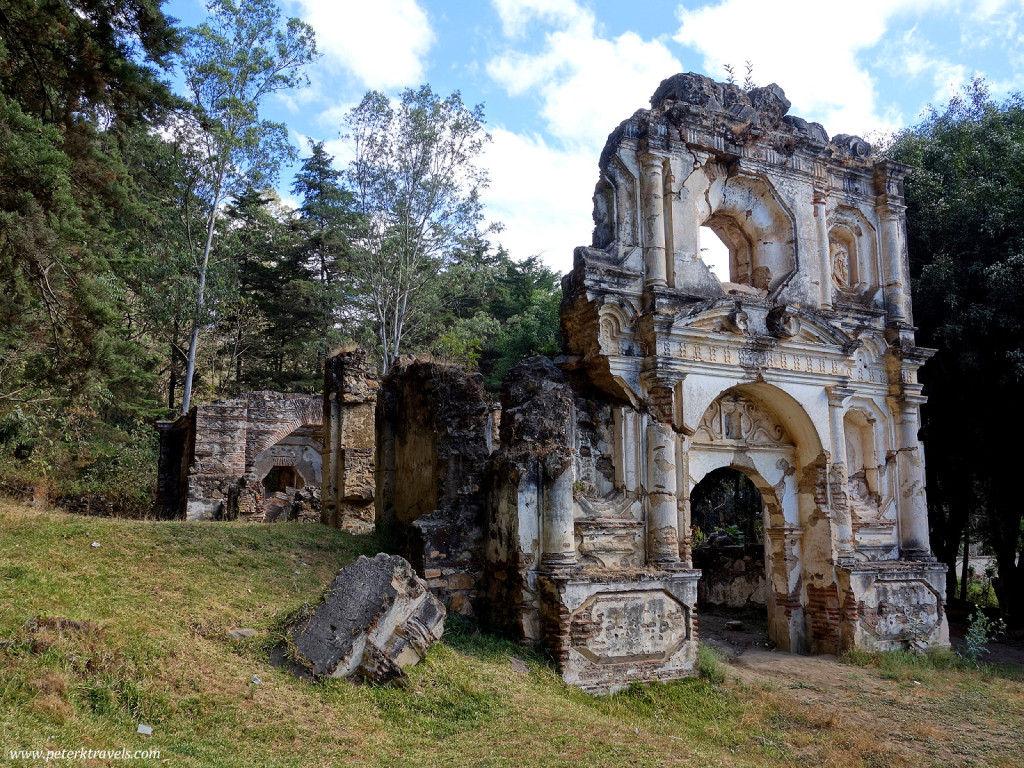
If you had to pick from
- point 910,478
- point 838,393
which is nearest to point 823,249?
point 838,393

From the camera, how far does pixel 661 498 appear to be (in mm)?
9906

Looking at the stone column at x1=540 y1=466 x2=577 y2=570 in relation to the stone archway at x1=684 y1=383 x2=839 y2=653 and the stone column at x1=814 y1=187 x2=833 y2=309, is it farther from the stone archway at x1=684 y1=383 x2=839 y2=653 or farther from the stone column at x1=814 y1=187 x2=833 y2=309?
the stone column at x1=814 y1=187 x2=833 y2=309

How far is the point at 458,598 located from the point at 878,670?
19.4 ft

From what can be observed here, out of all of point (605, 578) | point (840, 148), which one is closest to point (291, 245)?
point (840, 148)

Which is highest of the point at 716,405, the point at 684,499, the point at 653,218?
the point at 653,218

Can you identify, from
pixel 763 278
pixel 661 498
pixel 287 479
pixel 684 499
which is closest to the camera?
pixel 661 498

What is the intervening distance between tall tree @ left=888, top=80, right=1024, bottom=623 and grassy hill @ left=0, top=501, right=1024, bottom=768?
5277 mm

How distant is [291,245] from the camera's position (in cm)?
2847

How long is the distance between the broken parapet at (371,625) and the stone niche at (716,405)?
184 centimetres

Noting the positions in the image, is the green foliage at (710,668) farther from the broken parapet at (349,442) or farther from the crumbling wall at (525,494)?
the broken parapet at (349,442)

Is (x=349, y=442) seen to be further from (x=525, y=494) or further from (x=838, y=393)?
(x=838, y=393)

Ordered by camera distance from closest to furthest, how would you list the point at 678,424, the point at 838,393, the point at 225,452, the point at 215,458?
the point at 678,424 → the point at 838,393 → the point at 215,458 → the point at 225,452

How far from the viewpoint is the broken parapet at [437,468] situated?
29.8 ft

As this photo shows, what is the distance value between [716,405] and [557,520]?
12.6 ft
